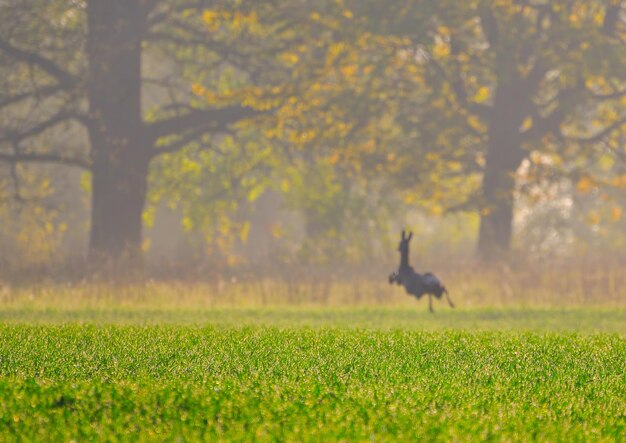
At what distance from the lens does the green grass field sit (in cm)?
858

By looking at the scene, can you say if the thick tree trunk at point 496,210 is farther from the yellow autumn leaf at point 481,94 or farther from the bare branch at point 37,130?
the bare branch at point 37,130

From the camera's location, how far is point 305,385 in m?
10.3

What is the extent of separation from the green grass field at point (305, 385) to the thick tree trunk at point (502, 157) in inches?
817

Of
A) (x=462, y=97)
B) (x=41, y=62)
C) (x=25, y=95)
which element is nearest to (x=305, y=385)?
(x=25, y=95)

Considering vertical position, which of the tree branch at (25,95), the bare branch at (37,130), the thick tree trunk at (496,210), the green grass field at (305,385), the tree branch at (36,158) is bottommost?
the green grass field at (305,385)

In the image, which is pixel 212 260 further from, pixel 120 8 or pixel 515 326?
pixel 515 326

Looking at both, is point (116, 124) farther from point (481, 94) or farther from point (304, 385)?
point (304, 385)

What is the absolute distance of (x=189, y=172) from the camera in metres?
40.4

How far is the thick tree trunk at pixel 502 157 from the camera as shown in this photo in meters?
36.1

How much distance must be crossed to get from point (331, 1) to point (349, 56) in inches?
→ 62.0

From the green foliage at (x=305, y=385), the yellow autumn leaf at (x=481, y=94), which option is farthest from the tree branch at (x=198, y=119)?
the green foliage at (x=305, y=385)

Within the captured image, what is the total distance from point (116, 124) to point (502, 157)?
10998 mm

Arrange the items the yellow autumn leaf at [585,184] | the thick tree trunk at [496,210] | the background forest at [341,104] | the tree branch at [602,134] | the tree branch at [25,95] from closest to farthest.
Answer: the tree branch at [25,95] → the background forest at [341,104] → the thick tree trunk at [496,210] → the yellow autumn leaf at [585,184] → the tree branch at [602,134]

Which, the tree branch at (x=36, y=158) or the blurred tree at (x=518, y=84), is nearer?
the tree branch at (x=36, y=158)
